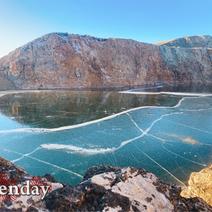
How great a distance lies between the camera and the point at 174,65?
68562 millimetres

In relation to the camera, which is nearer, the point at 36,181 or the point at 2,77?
the point at 36,181

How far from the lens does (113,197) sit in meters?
3.26

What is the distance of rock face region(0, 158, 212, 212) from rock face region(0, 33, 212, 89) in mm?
43754

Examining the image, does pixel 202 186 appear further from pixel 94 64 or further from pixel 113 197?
pixel 94 64

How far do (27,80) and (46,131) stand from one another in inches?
1395

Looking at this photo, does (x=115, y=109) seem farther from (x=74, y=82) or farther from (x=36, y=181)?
(x=74, y=82)

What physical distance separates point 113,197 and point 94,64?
55845mm

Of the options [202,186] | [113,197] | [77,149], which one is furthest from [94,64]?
[113,197]

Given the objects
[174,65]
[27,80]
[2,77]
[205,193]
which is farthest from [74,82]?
[205,193]

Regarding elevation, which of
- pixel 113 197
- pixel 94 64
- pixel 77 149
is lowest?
pixel 77 149

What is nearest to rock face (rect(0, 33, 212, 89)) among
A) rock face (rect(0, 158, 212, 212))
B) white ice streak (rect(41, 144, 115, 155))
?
white ice streak (rect(41, 144, 115, 155))

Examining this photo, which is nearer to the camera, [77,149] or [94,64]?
[77,149]

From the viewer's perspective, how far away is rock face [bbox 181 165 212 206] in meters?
6.34

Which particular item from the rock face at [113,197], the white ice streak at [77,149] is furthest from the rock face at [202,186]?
the white ice streak at [77,149]
